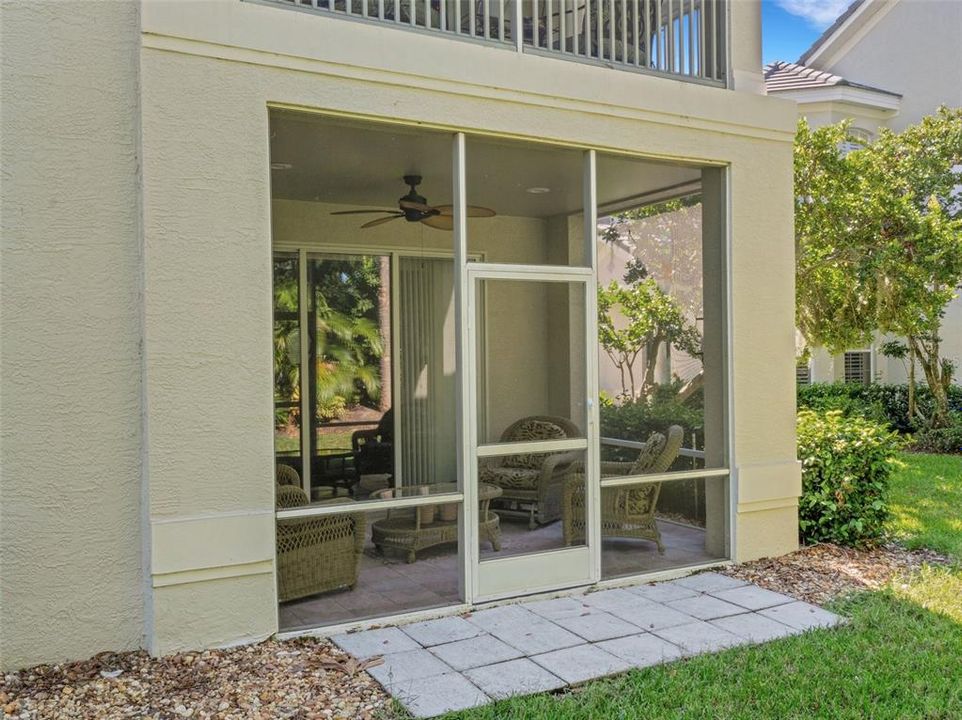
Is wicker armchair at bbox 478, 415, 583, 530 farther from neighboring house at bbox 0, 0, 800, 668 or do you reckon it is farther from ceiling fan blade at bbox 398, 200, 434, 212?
ceiling fan blade at bbox 398, 200, 434, 212

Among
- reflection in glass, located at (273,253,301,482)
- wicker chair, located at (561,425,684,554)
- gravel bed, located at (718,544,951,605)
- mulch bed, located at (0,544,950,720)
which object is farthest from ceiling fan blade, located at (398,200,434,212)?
gravel bed, located at (718,544,951,605)

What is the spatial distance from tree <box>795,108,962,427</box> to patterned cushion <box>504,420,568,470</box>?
17.6ft

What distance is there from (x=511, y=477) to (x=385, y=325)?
2622mm

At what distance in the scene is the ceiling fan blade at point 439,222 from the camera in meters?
5.84

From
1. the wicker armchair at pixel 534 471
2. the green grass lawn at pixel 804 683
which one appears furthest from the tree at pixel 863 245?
the green grass lawn at pixel 804 683

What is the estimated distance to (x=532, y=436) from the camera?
17.1ft

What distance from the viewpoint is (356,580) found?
5.28m

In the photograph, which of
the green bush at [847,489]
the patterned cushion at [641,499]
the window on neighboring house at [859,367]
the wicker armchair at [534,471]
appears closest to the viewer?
the wicker armchair at [534,471]

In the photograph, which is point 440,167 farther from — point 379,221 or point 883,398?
point 883,398

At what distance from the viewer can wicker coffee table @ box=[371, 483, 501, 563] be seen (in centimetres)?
514

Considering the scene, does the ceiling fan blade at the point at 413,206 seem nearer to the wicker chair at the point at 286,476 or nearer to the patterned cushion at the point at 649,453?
the wicker chair at the point at 286,476

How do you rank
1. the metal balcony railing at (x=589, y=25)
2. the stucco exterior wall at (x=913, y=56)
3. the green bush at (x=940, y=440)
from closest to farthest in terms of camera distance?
the metal balcony railing at (x=589, y=25) < the green bush at (x=940, y=440) < the stucco exterior wall at (x=913, y=56)

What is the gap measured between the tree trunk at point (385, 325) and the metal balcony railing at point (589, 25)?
2543 millimetres

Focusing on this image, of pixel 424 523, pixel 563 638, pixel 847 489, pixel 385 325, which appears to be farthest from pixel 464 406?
pixel 847 489
